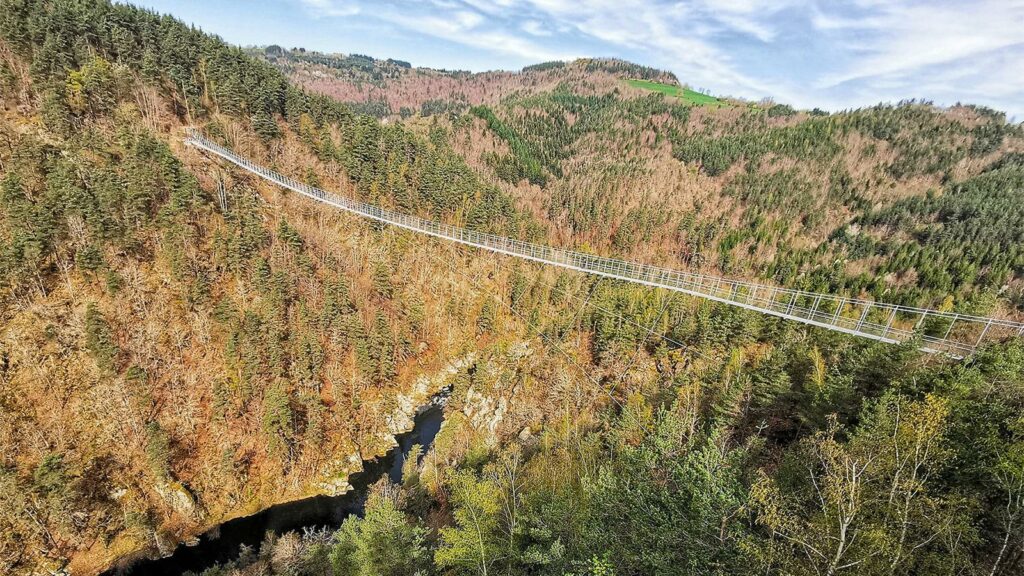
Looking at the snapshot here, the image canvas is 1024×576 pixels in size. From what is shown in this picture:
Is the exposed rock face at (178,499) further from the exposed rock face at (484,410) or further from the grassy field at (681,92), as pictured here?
the grassy field at (681,92)

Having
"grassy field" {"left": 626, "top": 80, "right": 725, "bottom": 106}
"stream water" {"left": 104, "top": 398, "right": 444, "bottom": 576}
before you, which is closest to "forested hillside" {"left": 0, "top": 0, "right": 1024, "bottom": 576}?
"stream water" {"left": 104, "top": 398, "right": 444, "bottom": 576}

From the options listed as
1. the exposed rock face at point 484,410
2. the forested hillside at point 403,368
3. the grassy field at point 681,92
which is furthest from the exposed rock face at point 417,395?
the grassy field at point 681,92

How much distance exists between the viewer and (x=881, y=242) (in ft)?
233

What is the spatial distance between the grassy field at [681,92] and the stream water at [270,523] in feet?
519

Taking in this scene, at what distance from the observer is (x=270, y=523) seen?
2927 centimetres

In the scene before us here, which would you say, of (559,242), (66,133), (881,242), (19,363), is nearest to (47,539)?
(19,363)

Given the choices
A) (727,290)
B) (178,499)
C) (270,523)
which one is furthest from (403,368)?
(727,290)

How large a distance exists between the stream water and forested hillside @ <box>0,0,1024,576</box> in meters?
0.97

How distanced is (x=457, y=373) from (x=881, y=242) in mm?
79472

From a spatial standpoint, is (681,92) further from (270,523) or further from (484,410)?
(270,523)

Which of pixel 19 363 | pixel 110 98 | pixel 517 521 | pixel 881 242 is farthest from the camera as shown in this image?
pixel 881 242

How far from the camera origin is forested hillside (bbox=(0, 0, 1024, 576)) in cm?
1086

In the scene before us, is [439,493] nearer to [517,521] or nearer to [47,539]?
[517,521]

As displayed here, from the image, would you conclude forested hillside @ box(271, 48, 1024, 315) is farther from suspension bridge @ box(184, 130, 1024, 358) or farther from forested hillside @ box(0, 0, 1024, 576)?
suspension bridge @ box(184, 130, 1024, 358)
